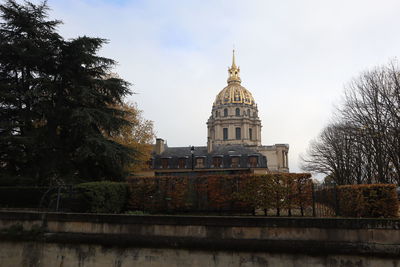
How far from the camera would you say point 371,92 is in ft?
72.9

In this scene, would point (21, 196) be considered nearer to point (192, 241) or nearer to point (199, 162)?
point (192, 241)

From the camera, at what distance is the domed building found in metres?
50.0

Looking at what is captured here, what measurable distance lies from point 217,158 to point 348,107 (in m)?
27.8

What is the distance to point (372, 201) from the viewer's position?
10.0m

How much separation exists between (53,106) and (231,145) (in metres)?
43.8

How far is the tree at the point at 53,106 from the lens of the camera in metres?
16.4

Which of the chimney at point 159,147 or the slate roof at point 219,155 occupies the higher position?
the chimney at point 159,147

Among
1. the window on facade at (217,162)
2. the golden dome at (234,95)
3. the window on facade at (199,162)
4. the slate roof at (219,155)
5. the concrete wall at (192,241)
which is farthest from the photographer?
the golden dome at (234,95)

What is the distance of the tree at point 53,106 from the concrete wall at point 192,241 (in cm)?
649

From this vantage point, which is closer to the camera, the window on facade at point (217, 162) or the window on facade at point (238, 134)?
the window on facade at point (217, 162)

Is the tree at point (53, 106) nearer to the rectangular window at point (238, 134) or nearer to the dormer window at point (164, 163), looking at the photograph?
the dormer window at point (164, 163)

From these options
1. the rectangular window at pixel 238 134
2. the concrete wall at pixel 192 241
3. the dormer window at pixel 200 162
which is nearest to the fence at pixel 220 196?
the concrete wall at pixel 192 241

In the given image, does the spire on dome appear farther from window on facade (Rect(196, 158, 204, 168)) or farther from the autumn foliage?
the autumn foliage

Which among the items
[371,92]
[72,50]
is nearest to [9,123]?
[72,50]
